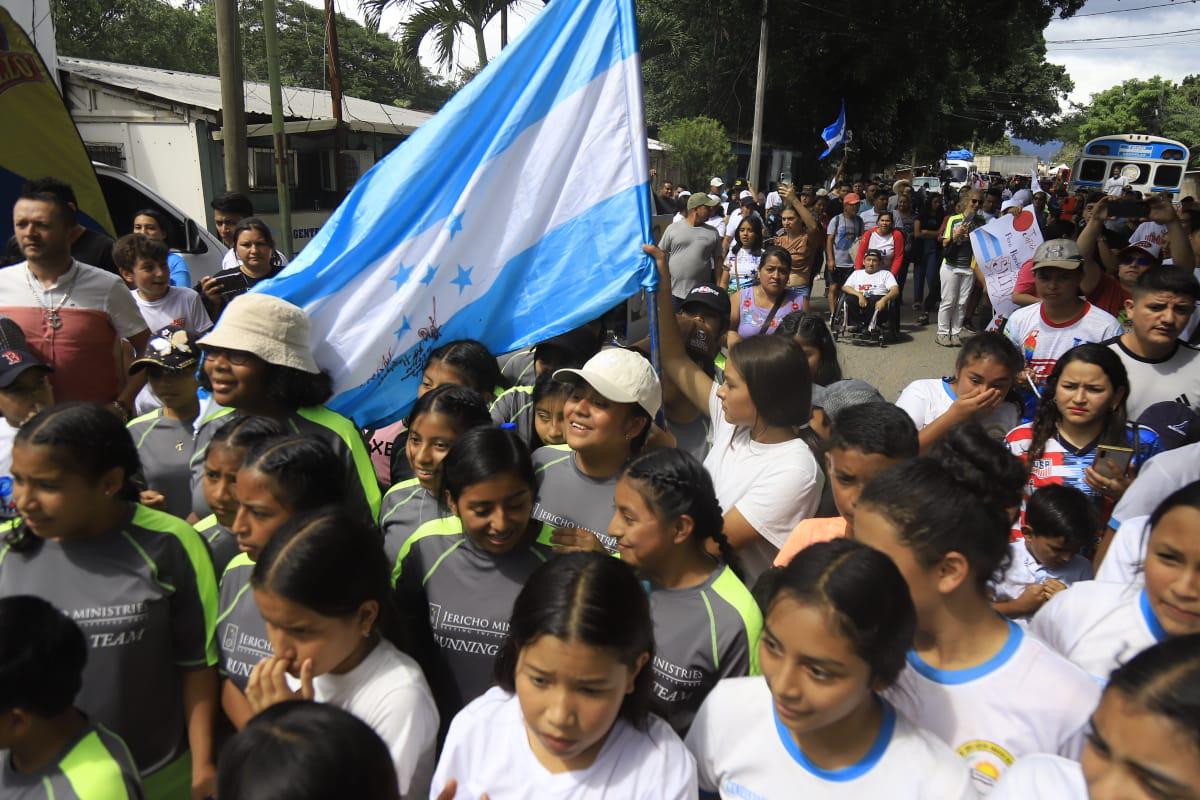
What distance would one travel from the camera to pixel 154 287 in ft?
15.3

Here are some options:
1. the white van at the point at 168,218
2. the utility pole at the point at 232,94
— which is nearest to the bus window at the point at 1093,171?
the utility pole at the point at 232,94

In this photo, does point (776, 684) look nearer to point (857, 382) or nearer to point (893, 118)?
point (857, 382)

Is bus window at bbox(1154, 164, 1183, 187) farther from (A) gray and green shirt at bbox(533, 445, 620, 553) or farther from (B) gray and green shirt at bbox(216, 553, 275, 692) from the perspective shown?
(B) gray and green shirt at bbox(216, 553, 275, 692)

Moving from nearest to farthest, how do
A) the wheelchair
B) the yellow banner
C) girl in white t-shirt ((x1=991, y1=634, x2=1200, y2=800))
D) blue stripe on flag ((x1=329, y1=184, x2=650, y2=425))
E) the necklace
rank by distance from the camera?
girl in white t-shirt ((x1=991, y1=634, x2=1200, y2=800)), blue stripe on flag ((x1=329, y1=184, x2=650, y2=425)), the necklace, the yellow banner, the wheelchair

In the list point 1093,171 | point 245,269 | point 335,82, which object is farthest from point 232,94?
point 1093,171

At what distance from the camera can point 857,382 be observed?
3684 millimetres

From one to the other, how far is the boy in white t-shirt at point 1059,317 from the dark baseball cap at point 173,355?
12.4 ft

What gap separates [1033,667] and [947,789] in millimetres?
357

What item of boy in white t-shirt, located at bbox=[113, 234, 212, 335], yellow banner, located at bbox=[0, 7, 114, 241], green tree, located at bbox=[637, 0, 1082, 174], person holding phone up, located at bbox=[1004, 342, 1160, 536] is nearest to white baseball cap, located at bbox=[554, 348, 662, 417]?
person holding phone up, located at bbox=[1004, 342, 1160, 536]

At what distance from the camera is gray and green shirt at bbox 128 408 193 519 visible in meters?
3.11

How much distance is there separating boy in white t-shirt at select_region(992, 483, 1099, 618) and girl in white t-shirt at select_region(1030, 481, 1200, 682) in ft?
2.27

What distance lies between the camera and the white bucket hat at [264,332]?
281 centimetres

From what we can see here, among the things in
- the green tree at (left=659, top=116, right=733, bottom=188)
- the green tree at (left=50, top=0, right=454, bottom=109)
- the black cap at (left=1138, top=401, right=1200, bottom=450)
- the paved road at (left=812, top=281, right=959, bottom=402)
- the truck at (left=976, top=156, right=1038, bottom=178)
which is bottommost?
the paved road at (left=812, top=281, right=959, bottom=402)

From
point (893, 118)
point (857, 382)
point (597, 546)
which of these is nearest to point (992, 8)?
point (893, 118)
